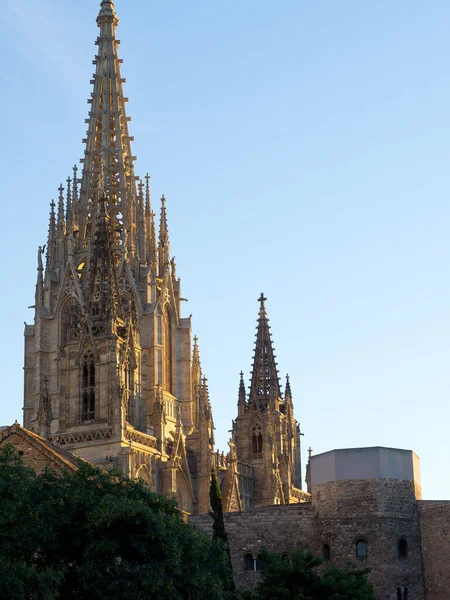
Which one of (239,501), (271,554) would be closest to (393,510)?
(271,554)

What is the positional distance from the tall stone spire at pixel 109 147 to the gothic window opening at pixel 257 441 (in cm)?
1380

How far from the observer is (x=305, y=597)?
39.7 metres

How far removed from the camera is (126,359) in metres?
62.8

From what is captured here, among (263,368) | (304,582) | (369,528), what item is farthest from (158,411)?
(304,582)

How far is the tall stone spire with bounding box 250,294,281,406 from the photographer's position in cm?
8432

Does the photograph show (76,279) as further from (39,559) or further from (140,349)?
(39,559)

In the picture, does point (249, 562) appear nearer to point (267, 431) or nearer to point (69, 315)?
point (69, 315)

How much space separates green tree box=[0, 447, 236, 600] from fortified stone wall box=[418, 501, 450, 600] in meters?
11.7

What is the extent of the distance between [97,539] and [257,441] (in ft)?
158

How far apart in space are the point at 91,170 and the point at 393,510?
4356 centimetres

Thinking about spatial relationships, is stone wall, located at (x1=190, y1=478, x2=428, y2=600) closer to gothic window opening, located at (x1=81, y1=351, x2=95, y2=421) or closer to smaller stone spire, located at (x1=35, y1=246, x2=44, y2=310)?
gothic window opening, located at (x1=81, y1=351, x2=95, y2=421)

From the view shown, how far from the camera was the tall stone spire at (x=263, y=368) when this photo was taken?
84.3 metres

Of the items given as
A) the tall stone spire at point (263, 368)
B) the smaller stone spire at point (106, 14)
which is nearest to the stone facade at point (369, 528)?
the tall stone spire at point (263, 368)

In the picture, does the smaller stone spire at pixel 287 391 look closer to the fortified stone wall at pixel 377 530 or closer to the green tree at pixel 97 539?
the fortified stone wall at pixel 377 530
